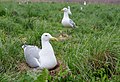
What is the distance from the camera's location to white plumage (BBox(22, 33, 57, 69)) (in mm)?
4441

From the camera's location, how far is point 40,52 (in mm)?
4617

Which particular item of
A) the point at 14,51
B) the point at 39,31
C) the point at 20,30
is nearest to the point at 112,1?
the point at 20,30

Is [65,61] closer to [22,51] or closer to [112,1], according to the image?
[22,51]

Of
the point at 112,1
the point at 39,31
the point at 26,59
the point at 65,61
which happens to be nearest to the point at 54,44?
the point at 39,31

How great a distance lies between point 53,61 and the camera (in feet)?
14.5

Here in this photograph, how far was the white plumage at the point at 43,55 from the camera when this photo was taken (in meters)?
4.44

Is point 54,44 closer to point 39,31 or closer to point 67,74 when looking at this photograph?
point 39,31

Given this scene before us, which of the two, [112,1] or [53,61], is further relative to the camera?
[112,1]

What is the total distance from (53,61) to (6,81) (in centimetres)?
107

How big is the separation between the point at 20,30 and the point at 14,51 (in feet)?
8.82

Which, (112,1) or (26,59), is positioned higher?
(26,59)

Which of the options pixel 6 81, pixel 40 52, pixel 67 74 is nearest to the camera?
pixel 6 81

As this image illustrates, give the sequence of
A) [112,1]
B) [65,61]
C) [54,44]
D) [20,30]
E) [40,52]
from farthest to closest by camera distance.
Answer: [112,1], [20,30], [54,44], [40,52], [65,61]

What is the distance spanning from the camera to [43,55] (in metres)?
4.50
